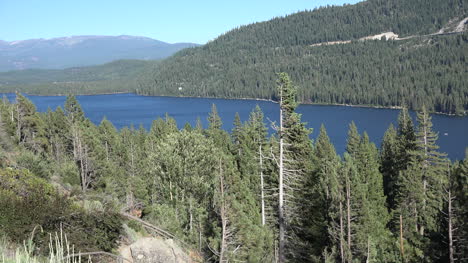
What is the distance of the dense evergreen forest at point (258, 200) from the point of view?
951 centimetres

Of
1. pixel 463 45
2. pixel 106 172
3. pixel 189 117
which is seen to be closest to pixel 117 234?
pixel 106 172

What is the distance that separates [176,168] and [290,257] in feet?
31.2

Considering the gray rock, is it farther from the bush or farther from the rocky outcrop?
the bush

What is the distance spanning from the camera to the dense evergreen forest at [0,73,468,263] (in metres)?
9.51

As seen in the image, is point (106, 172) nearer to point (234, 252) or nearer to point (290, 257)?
point (290, 257)

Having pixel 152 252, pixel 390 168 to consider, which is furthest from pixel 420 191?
pixel 152 252

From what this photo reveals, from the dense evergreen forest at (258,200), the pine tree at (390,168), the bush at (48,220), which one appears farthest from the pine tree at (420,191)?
the bush at (48,220)

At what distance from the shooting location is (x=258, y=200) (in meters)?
29.5

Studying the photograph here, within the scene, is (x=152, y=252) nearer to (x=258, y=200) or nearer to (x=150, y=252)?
(x=150, y=252)

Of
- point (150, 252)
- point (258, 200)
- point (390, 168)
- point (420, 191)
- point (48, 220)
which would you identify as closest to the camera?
point (48, 220)

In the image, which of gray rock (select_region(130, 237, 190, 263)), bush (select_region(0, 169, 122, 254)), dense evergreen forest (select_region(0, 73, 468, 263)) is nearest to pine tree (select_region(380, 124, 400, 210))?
dense evergreen forest (select_region(0, 73, 468, 263))

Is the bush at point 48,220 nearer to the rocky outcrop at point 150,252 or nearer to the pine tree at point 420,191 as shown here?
Result: the rocky outcrop at point 150,252

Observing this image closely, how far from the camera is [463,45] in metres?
199

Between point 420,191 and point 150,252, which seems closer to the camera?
point 150,252
